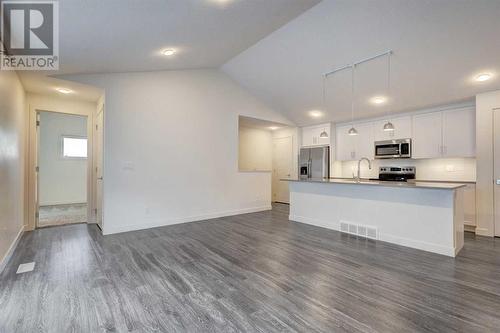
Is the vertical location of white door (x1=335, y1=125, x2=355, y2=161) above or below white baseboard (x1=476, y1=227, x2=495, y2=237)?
above

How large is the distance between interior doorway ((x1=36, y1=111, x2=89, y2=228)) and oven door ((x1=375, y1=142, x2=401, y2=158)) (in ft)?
26.4

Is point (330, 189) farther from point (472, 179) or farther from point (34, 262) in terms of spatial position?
point (34, 262)

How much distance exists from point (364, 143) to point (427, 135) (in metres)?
1.35

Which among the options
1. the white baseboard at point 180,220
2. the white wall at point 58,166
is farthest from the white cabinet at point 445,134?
the white wall at point 58,166

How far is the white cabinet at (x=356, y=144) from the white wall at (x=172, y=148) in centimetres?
254

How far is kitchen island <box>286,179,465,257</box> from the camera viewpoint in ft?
10.6

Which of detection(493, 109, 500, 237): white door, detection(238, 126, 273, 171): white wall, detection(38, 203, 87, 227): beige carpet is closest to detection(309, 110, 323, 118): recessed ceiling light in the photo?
detection(238, 126, 273, 171): white wall

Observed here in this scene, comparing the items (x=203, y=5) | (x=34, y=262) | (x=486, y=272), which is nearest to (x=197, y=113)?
(x=203, y=5)

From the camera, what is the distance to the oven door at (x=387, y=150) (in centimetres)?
548

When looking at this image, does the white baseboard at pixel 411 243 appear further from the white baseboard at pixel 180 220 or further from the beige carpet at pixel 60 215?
the beige carpet at pixel 60 215

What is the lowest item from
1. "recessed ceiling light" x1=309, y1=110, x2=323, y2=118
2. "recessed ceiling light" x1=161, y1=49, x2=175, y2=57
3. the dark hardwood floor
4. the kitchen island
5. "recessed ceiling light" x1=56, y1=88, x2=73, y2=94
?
the dark hardwood floor

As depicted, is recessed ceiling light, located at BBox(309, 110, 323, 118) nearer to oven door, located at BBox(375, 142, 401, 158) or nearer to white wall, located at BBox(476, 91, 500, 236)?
oven door, located at BBox(375, 142, 401, 158)

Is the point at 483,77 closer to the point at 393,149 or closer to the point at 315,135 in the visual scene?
the point at 393,149

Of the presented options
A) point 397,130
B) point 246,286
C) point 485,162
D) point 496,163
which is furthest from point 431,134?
point 246,286
